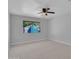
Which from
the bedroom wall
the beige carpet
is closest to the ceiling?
the bedroom wall

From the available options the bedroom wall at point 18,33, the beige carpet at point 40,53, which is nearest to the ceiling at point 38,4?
the bedroom wall at point 18,33

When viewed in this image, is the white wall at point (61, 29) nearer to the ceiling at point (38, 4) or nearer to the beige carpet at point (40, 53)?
the beige carpet at point (40, 53)

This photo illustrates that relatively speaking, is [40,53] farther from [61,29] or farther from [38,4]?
[61,29]

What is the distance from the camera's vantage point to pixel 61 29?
21.4 feet

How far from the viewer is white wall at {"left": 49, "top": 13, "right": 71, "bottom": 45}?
18.7ft

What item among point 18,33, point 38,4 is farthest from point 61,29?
point 38,4

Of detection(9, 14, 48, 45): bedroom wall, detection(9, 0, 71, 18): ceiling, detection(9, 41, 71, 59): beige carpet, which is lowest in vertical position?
detection(9, 41, 71, 59): beige carpet

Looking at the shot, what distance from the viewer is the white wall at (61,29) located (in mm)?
5713

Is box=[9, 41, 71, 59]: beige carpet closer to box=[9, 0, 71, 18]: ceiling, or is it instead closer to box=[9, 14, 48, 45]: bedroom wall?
box=[9, 14, 48, 45]: bedroom wall
